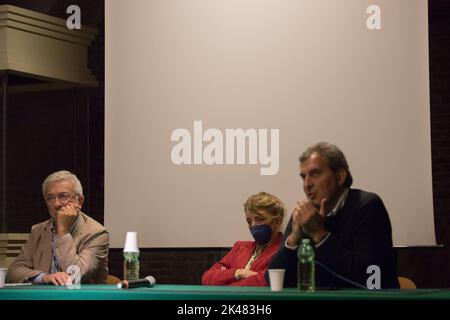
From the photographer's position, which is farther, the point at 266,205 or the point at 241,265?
the point at 241,265

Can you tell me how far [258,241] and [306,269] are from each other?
1361mm

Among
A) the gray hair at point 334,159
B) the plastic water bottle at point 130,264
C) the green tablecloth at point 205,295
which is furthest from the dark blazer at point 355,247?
the plastic water bottle at point 130,264

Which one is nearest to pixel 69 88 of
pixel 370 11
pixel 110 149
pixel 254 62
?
pixel 110 149

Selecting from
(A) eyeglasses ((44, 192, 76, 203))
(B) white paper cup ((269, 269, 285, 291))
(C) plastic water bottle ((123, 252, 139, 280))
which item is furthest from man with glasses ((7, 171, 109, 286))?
(B) white paper cup ((269, 269, 285, 291))

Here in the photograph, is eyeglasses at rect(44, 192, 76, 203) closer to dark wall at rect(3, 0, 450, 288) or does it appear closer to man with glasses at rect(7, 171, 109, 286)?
man with glasses at rect(7, 171, 109, 286)

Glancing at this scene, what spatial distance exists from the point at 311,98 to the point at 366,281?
147 cm

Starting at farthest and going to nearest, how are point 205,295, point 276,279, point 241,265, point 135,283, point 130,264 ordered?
1. point 241,265
2. point 130,264
3. point 135,283
4. point 276,279
5. point 205,295

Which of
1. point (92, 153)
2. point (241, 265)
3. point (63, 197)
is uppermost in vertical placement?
point (92, 153)

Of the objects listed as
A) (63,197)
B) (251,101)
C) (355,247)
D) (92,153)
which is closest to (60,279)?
(63,197)

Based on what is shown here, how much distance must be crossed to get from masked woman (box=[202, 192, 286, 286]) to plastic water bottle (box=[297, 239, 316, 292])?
1190mm

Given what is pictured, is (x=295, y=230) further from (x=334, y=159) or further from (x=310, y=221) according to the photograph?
(x=334, y=159)

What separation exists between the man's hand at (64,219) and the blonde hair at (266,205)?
0.89 meters

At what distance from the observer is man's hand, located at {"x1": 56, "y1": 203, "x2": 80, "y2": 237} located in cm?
439

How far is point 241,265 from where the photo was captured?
4.68m
